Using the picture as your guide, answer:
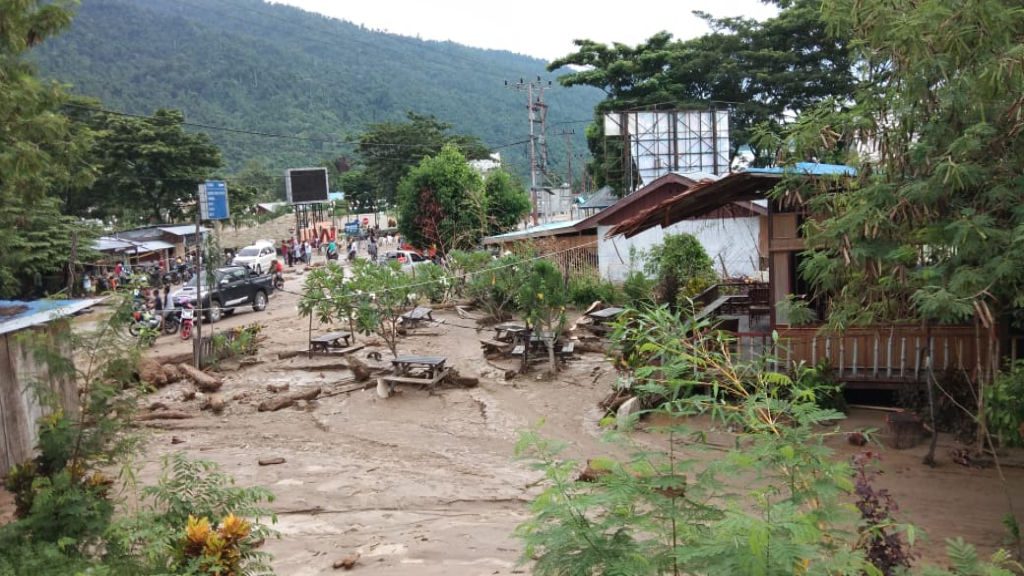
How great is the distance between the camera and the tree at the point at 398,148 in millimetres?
59312

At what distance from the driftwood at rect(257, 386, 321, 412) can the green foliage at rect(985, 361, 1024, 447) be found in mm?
11025

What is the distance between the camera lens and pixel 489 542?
23.6 feet

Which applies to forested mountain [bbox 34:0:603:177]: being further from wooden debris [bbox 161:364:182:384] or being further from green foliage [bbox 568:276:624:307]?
wooden debris [bbox 161:364:182:384]

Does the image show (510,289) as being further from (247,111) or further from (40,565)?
(247,111)

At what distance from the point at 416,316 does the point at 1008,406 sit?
15.1 metres

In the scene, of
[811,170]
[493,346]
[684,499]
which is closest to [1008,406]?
[811,170]

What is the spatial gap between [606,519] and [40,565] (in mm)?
4605

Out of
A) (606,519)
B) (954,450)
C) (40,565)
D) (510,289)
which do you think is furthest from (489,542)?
(510,289)

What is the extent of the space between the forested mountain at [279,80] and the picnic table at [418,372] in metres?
67.9

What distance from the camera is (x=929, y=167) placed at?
792cm

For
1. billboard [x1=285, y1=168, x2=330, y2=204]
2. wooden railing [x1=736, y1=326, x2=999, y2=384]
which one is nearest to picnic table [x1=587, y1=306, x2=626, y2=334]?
wooden railing [x1=736, y1=326, x2=999, y2=384]

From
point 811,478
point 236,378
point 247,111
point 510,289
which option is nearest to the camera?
point 811,478

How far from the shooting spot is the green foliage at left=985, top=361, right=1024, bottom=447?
6.73 m

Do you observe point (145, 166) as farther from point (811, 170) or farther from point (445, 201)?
point (811, 170)
